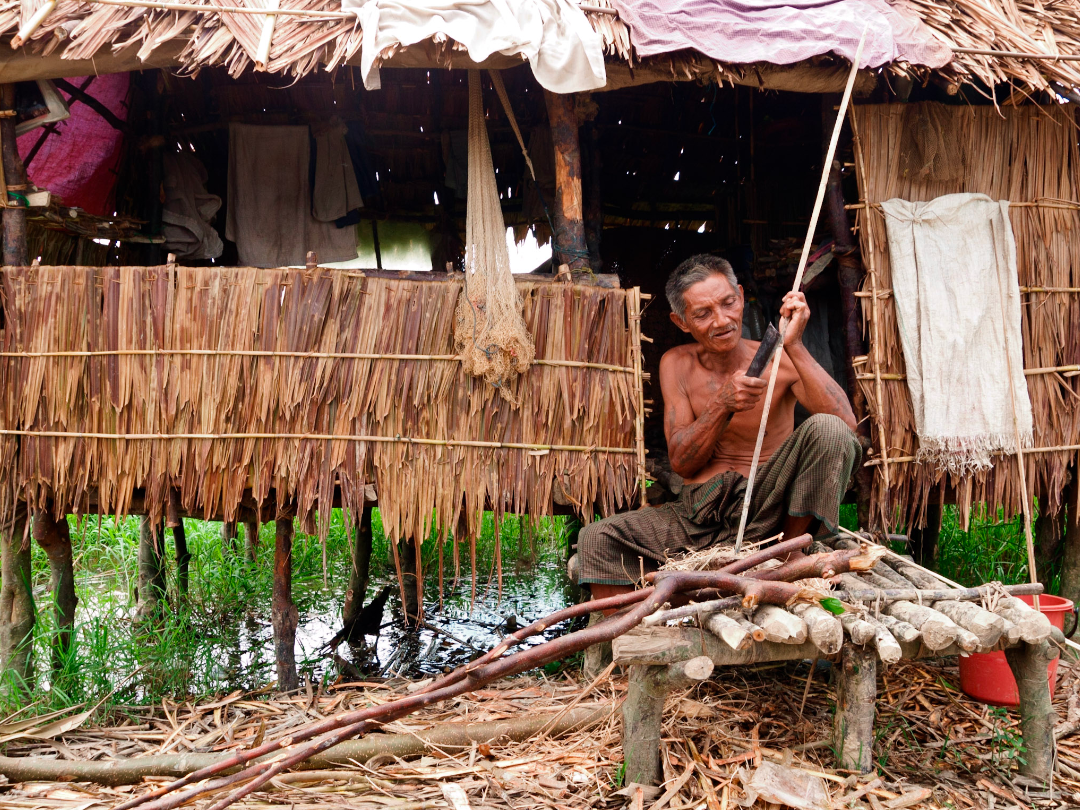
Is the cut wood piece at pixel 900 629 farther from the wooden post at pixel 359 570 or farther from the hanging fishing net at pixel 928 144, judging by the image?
the wooden post at pixel 359 570

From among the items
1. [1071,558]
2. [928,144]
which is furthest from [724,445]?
[1071,558]

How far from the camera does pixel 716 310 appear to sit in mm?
3455

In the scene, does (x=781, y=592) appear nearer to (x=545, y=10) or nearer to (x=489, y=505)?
(x=489, y=505)

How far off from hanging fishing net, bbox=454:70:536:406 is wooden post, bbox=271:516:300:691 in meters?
1.34

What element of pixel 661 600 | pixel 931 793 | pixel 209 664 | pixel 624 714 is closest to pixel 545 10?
pixel 661 600

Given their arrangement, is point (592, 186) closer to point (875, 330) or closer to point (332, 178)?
point (332, 178)

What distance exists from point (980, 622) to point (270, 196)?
4.91 m

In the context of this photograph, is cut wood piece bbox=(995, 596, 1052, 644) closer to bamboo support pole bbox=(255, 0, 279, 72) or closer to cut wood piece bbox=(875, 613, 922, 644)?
cut wood piece bbox=(875, 613, 922, 644)

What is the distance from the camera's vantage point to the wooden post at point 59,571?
398 cm

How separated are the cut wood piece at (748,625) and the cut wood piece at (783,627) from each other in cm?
3

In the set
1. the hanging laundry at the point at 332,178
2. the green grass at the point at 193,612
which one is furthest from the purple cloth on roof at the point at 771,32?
the hanging laundry at the point at 332,178

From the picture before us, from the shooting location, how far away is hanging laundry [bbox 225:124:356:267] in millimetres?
5422

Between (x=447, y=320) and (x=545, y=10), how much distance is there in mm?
1342

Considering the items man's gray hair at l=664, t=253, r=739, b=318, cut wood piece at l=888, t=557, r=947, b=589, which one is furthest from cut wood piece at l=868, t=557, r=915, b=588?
man's gray hair at l=664, t=253, r=739, b=318
